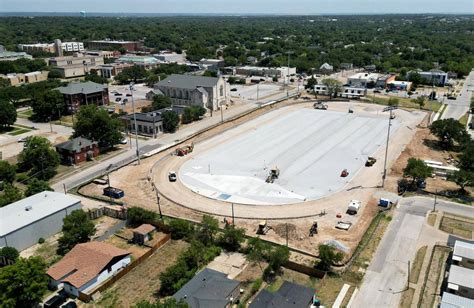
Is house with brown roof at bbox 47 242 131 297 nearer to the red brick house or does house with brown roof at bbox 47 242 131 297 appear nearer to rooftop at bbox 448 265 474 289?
the red brick house

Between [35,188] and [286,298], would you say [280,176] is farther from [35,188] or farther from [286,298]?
[35,188]

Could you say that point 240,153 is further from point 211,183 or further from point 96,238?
point 96,238

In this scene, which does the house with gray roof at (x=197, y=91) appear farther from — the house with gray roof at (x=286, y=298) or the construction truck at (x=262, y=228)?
the house with gray roof at (x=286, y=298)

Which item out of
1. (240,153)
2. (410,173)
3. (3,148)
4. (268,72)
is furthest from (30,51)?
(410,173)

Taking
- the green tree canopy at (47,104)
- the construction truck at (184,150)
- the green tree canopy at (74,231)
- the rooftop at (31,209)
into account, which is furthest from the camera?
the green tree canopy at (47,104)

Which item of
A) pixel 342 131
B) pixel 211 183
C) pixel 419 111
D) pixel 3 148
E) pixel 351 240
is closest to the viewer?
pixel 351 240

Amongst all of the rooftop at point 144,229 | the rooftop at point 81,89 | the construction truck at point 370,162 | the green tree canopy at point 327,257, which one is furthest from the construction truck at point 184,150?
the rooftop at point 81,89

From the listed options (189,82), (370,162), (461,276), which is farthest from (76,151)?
(461,276)
